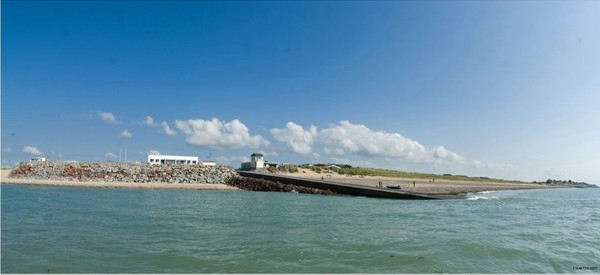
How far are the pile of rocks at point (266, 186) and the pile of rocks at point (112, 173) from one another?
2.25 metres

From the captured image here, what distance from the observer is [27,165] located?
161 ft

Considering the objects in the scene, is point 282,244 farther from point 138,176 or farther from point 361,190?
point 138,176

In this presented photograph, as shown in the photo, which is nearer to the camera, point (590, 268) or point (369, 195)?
point (590, 268)

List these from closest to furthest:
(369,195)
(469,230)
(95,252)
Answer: (95,252) → (469,230) → (369,195)

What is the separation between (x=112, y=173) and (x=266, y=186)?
2117 centimetres

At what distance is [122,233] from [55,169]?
44.1 m

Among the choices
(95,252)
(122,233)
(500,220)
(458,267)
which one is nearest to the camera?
(458,267)

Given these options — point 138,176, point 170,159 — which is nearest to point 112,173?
point 138,176

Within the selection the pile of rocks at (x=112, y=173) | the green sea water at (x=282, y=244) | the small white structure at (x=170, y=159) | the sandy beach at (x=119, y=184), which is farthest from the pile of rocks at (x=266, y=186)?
the small white structure at (x=170, y=159)

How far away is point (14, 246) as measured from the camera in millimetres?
10047

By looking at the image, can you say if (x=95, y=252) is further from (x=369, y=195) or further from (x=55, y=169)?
(x=55, y=169)

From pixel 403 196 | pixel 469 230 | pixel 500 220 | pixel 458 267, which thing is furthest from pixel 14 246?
pixel 403 196

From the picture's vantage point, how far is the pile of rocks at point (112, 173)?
1800 inches

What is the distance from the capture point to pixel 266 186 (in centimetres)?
4316
